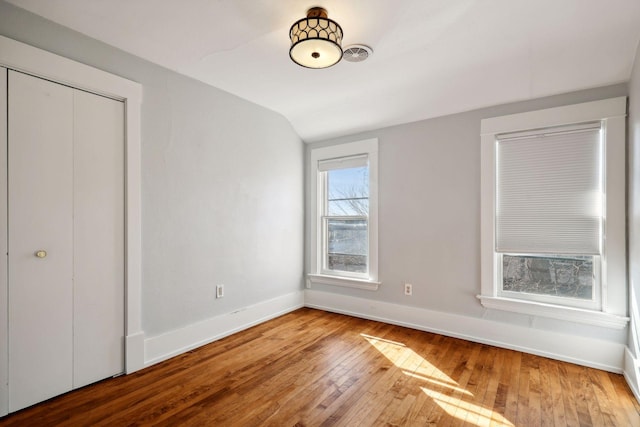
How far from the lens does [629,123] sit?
7.81 feet

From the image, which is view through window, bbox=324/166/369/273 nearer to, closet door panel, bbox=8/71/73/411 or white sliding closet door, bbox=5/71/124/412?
white sliding closet door, bbox=5/71/124/412

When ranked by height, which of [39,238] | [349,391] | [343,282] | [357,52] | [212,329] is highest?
[357,52]

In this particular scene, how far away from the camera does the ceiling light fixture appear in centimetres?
193

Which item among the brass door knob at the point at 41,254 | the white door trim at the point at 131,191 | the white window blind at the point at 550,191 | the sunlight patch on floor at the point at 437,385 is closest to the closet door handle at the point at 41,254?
the brass door knob at the point at 41,254

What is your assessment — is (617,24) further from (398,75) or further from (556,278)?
(556,278)

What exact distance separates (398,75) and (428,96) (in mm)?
468

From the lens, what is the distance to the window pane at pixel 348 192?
392 centimetres

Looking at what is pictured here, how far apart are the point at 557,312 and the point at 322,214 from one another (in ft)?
8.83

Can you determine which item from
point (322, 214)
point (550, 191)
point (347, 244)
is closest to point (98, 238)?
point (322, 214)

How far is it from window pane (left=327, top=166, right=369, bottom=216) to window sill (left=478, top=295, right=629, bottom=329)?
1.66 metres

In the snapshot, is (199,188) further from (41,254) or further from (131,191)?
(41,254)

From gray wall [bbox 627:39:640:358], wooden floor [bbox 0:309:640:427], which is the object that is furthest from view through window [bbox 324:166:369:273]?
gray wall [bbox 627:39:640:358]

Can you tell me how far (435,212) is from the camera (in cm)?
334

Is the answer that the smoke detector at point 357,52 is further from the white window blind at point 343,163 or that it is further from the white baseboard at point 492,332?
the white baseboard at point 492,332
